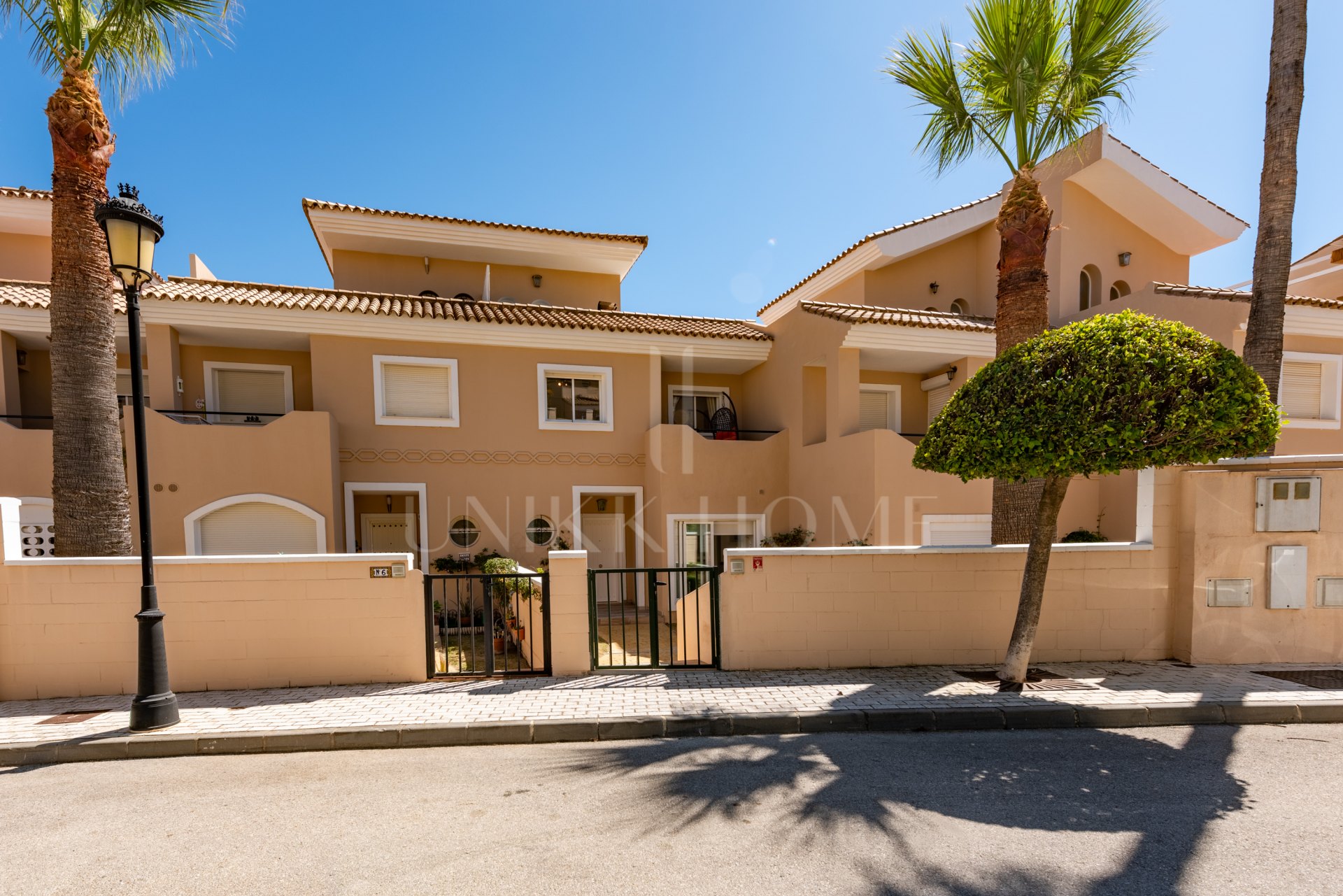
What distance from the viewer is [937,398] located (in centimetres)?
1373

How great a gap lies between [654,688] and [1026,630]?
4347 millimetres

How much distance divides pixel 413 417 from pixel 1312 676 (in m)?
15.0

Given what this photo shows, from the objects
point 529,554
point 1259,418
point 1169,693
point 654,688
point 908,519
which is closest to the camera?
point 1259,418

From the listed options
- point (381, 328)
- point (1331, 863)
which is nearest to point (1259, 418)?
point (1331, 863)

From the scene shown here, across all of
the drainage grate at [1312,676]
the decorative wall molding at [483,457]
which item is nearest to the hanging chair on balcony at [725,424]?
the decorative wall molding at [483,457]

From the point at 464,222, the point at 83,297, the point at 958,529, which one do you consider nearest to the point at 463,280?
the point at 464,222

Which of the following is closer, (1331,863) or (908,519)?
(1331,863)

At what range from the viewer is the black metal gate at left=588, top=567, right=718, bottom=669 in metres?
7.12

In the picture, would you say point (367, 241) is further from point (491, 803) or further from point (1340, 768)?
point (1340, 768)

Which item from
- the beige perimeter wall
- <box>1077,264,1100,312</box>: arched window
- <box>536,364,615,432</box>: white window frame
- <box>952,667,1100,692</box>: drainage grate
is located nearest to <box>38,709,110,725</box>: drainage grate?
the beige perimeter wall

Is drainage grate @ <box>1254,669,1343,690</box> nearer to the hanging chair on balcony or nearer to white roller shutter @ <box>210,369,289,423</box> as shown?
the hanging chair on balcony

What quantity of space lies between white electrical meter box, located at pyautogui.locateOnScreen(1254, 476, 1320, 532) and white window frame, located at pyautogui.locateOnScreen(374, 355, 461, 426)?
532 inches

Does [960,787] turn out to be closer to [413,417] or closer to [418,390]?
[413,417]

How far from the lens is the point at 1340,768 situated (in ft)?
15.5
